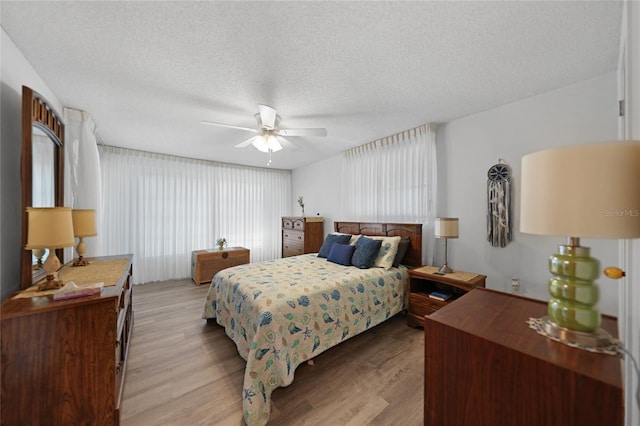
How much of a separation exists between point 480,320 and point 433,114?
7.97 feet

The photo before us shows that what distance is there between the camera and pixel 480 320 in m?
1.01

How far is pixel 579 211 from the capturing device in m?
0.70

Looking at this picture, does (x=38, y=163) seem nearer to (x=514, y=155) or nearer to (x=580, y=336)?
(x=580, y=336)

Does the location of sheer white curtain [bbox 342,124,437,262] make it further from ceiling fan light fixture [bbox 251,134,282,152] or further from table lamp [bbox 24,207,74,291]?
table lamp [bbox 24,207,74,291]

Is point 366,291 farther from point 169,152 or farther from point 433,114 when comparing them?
point 169,152

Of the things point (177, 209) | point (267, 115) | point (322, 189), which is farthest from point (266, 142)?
point (177, 209)

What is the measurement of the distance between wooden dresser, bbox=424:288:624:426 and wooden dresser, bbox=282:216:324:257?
3563mm

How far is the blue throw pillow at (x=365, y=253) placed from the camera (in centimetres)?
282

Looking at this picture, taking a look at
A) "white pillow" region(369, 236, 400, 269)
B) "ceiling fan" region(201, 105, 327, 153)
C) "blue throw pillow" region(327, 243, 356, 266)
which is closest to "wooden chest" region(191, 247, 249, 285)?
"blue throw pillow" region(327, 243, 356, 266)

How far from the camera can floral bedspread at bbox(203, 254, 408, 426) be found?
62.7 inches

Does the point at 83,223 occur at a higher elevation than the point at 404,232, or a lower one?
higher

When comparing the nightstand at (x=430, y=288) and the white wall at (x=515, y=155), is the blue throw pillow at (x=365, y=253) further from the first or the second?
the white wall at (x=515, y=155)

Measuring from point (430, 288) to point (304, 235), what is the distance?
2445 millimetres

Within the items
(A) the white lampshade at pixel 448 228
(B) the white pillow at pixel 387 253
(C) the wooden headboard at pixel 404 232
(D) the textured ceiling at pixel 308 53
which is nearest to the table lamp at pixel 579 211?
(D) the textured ceiling at pixel 308 53
